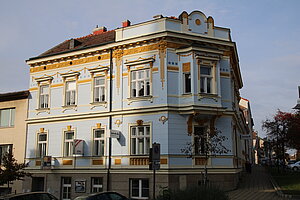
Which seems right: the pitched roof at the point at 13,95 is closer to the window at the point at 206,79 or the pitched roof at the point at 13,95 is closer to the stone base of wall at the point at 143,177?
the stone base of wall at the point at 143,177

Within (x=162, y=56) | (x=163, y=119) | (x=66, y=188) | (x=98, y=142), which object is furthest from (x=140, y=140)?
(x=66, y=188)

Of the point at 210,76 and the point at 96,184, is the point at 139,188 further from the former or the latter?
the point at 210,76

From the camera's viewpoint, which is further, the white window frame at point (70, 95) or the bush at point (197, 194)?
the white window frame at point (70, 95)

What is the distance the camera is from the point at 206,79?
22547 mm

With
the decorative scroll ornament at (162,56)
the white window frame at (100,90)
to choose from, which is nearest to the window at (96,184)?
the white window frame at (100,90)

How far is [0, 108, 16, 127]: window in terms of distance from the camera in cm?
2888

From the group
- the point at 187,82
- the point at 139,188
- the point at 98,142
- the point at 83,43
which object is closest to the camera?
the point at 139,188

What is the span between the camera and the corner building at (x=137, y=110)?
2172 centimetres

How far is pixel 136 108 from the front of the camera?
22.7 m

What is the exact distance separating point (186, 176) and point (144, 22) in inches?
429

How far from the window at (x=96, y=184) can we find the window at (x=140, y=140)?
3240mm

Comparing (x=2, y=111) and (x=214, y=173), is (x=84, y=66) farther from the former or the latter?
(x=214, y=173)

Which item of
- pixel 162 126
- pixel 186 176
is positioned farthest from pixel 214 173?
pixel 162 126

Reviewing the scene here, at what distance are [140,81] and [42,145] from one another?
977cm
